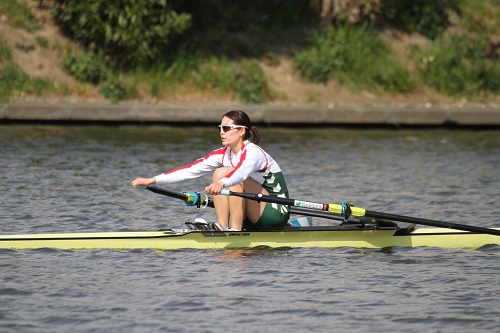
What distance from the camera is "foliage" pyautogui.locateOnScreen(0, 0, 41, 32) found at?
20828 millimetres

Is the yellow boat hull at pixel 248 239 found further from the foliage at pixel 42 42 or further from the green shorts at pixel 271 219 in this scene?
the foliage at pixel 42 42

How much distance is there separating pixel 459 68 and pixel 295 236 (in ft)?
43.3

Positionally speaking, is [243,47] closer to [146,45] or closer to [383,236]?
[146,45]

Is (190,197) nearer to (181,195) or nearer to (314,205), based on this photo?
(181,195)

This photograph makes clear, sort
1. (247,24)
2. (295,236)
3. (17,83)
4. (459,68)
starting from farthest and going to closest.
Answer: (247,24) < (459,68) < (17,83) < (295,236)

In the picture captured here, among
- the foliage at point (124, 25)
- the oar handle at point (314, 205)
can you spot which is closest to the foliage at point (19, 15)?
the foliage at point (124, 25)

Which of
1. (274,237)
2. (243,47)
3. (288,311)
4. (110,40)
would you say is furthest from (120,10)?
(288,311)

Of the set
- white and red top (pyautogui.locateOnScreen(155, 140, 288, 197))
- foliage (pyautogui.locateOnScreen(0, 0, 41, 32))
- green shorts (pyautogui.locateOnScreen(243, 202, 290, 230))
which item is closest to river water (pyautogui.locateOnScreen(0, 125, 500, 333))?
green shorts (pyautogui.locateOnScreen(243, 202, 290, 230))

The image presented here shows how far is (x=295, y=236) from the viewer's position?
371 inches

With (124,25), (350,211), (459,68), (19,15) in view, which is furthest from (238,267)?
(459,68)

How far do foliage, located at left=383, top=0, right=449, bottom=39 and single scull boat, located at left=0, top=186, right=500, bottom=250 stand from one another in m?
13.6

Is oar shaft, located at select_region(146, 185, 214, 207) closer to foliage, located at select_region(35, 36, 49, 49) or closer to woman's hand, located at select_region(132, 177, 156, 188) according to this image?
woman's hand, located at select_region(132, 177, 156, 188)

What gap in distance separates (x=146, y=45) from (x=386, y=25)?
5914 mm

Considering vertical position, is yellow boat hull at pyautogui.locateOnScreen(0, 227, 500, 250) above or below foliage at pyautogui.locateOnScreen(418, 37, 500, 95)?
below
